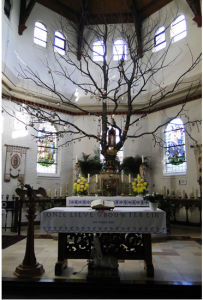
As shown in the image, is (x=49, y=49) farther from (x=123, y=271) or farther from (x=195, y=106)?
(x=123, y=271)

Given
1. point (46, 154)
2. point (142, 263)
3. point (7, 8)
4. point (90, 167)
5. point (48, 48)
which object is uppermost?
point (7, 8)

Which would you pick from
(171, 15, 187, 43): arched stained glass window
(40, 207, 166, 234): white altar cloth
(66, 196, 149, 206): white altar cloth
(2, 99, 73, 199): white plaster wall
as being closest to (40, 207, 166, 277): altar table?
(40, 207, 166, 234): white altar cloth

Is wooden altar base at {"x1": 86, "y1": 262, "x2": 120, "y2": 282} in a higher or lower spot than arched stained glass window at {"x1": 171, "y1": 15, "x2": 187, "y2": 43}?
lower

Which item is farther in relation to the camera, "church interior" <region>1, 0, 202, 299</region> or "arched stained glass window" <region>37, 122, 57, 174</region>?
"arched stained glass window" <region>37, 122, 57, 174</region>

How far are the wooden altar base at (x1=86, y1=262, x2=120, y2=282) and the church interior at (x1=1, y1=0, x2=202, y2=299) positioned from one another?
0.02 meters

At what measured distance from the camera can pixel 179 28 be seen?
36.3ft

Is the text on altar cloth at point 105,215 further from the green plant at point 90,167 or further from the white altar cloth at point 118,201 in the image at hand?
the green plant at point 90,167

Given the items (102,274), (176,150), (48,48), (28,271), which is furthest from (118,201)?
(48,48)

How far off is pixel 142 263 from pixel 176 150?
7220 mm

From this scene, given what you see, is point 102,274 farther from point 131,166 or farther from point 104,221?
point 131,166

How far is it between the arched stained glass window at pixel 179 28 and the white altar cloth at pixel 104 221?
9610 millimetres

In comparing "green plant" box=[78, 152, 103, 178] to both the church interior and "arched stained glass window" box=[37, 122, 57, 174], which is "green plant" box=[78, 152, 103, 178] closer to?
the church interior

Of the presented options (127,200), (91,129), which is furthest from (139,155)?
(127,200)

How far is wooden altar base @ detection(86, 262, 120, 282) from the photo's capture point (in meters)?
3.77
